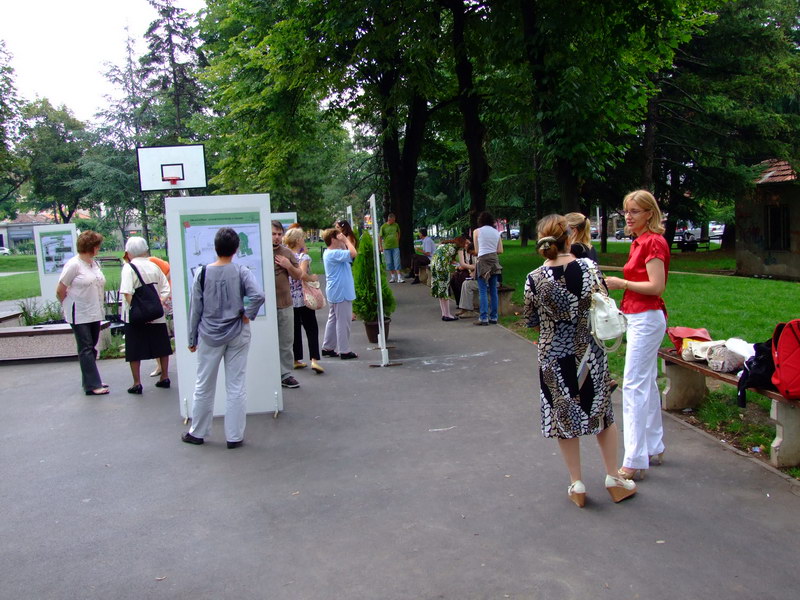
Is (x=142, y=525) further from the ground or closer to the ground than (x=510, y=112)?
closer to the ground

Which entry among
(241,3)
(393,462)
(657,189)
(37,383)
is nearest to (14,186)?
(241,3)

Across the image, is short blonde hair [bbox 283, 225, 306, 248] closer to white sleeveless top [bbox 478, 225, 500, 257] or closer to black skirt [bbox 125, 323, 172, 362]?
black skirt [bbox 125, 323, 172, 362]

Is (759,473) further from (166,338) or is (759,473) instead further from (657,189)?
(657,189)

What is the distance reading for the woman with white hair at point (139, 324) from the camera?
8.07 meters

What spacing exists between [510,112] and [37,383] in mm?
13112

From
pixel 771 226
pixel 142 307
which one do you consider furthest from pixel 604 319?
pixel 771 226

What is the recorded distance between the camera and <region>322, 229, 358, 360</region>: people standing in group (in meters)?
9.56

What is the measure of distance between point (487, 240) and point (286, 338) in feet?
16.6

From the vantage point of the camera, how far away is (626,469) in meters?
4.78

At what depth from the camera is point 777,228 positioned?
2277 cm

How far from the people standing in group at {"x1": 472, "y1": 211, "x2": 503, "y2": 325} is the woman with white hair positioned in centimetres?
572

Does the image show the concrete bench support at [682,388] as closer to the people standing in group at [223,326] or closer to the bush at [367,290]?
the people standing in group at [223,326]

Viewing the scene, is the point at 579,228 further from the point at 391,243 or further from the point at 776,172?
the point at 776,172

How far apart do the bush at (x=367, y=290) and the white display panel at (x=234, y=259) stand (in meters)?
3.45
